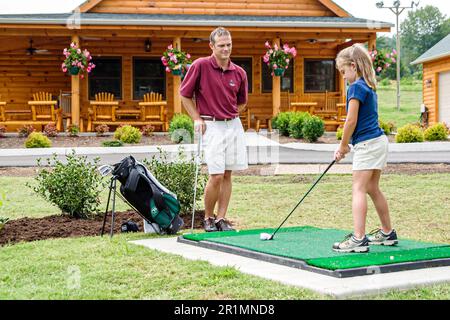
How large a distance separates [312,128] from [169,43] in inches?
259

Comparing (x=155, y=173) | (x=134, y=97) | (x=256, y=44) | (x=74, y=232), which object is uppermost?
(x=256, y=44)

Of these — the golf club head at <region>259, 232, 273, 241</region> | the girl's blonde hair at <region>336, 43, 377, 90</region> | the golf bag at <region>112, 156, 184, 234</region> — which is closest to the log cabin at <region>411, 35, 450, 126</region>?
the golf bag at <region>112, 156, 184, 234</region>

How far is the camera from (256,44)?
Result: 23.4 meters

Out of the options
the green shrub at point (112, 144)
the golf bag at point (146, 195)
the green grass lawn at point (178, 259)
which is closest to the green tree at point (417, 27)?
the green shrub at point (112, 144)

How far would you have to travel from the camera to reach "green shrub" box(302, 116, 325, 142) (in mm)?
18188

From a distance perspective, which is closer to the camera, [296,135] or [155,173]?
[155,173]

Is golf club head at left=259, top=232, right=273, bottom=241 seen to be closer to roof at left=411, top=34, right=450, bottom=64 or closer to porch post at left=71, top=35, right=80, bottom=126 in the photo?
porch post at left=71, top=35, right=80, bottom=126

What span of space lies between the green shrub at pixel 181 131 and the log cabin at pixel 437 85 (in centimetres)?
1122

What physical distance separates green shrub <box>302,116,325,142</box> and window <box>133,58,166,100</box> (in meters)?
6.25

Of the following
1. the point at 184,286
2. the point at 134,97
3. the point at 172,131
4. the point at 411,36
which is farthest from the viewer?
the point at 411,36

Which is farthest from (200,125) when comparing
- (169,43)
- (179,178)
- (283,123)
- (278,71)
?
(169,43)

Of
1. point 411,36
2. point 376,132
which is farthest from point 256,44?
point 411,36

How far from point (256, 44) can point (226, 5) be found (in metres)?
1.51

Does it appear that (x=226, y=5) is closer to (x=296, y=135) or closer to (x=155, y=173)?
(x=296, y=135)
